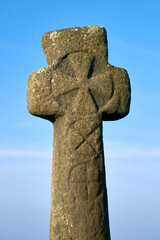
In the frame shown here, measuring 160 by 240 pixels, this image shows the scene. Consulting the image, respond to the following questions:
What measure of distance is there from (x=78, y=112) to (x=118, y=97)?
31.1 inches

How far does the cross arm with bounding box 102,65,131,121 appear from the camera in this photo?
5.50 metres

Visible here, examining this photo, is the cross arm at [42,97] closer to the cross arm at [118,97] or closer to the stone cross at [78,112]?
the stone cross at [78,112]

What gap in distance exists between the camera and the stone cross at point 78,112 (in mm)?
4938

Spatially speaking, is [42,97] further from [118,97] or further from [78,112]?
[118,97]

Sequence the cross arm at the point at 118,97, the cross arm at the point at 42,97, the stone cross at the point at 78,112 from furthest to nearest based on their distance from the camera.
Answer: the cross arm at the point at 118,97 < the cross arm at the point at 42,97 < the stone cross at the point at 78,112

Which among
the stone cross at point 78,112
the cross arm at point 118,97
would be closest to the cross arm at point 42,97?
the stone cross at point 78,112

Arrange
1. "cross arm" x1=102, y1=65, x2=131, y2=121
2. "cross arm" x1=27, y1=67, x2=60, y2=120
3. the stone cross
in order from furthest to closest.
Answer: "cross arm" x1=102, y1=65, x2=131, y2=121
"cross arm" x1=27, y1=67, x2=60, y2=120
the stone cross

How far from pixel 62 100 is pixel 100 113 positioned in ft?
2.08

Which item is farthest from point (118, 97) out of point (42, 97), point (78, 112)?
point (42, 97)

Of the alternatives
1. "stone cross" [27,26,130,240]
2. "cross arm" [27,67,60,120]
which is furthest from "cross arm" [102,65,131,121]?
"cross arm" [27,67,60,120]

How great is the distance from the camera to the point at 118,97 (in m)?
5.56

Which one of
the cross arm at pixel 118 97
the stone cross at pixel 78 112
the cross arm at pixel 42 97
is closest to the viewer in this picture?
the stone cross at pixel 78 112

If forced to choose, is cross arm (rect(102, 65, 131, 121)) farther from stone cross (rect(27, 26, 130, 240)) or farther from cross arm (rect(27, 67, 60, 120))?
cross arm (rect(27, 67, 60, 120))

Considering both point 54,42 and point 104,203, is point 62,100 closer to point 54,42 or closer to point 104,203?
point 54,42
